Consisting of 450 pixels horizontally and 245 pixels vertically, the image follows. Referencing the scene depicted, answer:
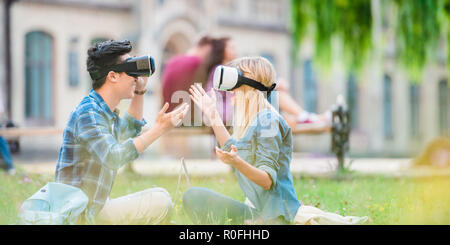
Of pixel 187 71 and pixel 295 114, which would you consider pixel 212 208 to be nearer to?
pixel 187 71

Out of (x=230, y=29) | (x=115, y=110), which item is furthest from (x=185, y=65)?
(x=230, y=29)

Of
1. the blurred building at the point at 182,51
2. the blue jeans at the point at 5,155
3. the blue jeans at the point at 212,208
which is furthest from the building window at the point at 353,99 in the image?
the blue jeans at the point at 212,208

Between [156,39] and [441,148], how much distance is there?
8696mm

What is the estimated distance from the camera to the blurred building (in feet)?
44.9

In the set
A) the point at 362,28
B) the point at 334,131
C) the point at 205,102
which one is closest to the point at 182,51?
the point at 362,28

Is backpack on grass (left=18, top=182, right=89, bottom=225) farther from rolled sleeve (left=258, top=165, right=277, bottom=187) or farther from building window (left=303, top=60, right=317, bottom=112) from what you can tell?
building window (left=303, top=60, right=317, bottom=112)

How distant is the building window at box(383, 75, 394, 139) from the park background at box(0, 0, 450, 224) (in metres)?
0.04

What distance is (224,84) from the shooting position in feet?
6.91

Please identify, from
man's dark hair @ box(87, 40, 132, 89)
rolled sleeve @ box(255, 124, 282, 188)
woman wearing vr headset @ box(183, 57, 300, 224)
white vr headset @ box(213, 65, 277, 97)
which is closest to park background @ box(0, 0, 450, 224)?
woman wearing vr headset @ box(183, 57, 300, 224)

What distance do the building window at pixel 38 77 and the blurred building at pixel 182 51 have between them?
0.08 ft

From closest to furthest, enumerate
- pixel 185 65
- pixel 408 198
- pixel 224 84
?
pixel 224 84 < pixel 408 198 < pixel 185 65

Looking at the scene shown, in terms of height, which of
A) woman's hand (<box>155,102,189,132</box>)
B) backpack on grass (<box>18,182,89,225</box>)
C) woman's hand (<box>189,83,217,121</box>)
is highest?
woman's hand (<box>189,83,217,121</box>)

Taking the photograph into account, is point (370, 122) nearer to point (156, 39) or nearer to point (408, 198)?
point (156, 39)

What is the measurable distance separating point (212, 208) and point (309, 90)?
56.2 ft
